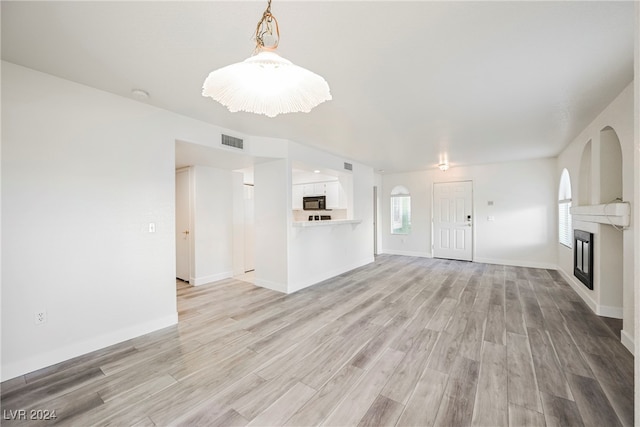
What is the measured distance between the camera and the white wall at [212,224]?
4.60 m

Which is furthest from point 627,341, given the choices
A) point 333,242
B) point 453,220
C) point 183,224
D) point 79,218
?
point 183,224

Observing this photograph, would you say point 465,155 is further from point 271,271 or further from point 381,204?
point 271,271

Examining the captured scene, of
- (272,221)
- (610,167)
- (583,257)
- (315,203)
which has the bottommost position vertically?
(583,257)

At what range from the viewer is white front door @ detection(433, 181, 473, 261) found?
21.5ft

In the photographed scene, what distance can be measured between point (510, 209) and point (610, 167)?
3.07 m

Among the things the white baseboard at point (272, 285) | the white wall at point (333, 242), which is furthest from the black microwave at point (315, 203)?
the white baseboard at point (272, 285)

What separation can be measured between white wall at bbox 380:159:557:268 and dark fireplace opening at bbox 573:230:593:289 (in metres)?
1.73

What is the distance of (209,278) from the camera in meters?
4.76

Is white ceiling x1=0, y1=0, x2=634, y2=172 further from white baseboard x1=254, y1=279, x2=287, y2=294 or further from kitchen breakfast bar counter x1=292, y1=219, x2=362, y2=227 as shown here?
white baseboard x1=254, y1=279, x2=287, y2=294

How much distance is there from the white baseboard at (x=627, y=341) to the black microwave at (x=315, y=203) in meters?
4.85

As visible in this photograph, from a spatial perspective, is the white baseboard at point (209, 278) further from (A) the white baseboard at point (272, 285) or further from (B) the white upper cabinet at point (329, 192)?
(B) the white upper cabinet at point (329, 192)

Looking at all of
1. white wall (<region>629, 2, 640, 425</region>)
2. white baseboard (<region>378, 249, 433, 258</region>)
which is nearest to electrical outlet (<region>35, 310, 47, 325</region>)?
white wall (<region>629, 2, 640, 425</region>)

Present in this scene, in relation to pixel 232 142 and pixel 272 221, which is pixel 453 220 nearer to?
pixel 272 221

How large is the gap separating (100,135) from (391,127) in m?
3.37
